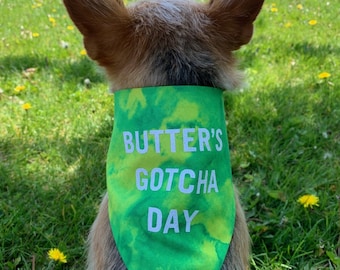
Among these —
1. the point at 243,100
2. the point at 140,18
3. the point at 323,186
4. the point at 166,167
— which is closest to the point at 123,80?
the point at 140,18

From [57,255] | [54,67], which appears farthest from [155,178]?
[54,67]

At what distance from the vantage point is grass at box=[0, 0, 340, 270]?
8.43 feet

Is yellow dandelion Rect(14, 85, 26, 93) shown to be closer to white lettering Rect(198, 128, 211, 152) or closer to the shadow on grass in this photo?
the shadow on grass

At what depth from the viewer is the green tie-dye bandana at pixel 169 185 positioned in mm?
1566

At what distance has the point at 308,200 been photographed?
265 centimetres

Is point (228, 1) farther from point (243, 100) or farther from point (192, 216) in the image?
point (243, 100)

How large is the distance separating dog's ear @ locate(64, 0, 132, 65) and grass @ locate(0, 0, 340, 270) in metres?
0.32

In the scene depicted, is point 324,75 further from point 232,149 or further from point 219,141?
point 219,141

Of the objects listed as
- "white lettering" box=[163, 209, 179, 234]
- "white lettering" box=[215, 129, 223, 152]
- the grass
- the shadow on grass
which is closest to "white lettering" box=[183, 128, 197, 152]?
"white lettering" box=[215, 129, 223, 152]

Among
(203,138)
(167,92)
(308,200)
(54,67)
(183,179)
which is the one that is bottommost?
(54,67)

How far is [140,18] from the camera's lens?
175 centimetres

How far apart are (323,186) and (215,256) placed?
1.59 m

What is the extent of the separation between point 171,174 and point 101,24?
0.59m

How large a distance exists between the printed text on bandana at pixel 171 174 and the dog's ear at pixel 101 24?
14.0 inches
